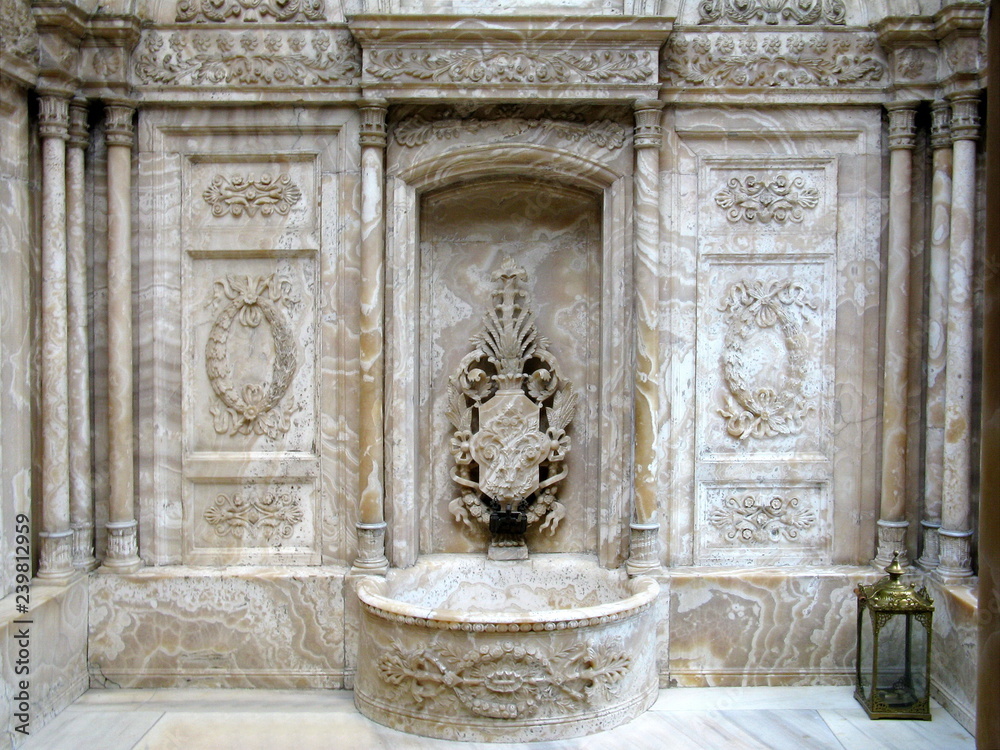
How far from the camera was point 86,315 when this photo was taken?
3.93 m

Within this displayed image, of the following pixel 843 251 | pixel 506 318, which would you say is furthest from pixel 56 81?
pixel 843 251

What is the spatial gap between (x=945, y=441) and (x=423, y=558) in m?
2.42

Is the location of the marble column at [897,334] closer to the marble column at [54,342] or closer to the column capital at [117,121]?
the column capital at [117,121]

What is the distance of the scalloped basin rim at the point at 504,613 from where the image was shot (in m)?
3.42

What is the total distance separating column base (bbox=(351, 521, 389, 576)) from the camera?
3936 mm

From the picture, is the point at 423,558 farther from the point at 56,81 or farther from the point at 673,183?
the point at 56,81

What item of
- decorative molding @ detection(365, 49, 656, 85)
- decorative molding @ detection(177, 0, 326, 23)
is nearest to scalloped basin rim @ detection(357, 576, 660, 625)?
decorative molding @ detection(365, 49, 656, 85)

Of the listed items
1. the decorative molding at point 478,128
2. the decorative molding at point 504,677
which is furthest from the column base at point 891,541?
the decorative molding at point 478,128

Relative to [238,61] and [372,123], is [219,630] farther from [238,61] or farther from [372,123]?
[238,61]

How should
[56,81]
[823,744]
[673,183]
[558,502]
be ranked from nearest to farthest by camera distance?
[823,744]
[56,81]
[673,183]
[558,502]

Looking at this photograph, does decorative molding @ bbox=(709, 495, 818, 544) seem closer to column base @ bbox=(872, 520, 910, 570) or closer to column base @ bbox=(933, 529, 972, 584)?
A: column base @ bbox=(872, 520, 910, 570)

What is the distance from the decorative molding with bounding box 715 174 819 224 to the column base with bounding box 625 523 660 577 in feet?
4.81

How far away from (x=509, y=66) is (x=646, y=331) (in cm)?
131

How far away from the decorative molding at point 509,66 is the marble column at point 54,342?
1369 millimetres
